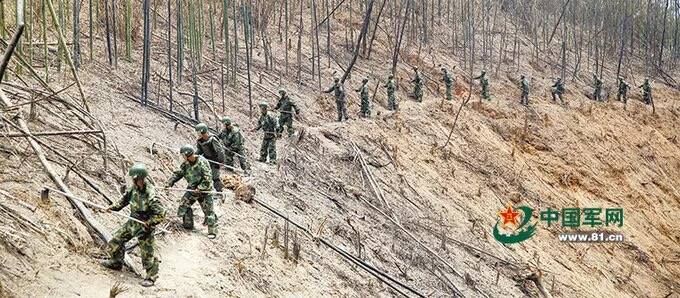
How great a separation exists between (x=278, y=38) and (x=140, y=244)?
14005mm

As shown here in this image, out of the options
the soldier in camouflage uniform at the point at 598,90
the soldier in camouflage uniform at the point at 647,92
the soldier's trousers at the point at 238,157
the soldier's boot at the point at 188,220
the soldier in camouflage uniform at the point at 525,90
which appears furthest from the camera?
the soldier in camouflage uniform at the point at 647,92

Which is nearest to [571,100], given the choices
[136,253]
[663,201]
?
[663,201]

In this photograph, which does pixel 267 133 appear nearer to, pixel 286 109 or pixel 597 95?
pixel 286 109

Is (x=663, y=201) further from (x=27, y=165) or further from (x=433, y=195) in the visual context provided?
(x=27, y=165)

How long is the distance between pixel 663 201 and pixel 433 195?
8.70 m

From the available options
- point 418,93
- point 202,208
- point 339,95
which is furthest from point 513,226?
point 202,208

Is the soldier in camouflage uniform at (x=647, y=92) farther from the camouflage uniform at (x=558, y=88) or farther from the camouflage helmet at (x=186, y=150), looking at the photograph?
the camouflage helmet at (x=186, y=150)

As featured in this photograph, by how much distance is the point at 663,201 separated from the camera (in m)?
16.6

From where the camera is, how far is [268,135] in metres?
9.22

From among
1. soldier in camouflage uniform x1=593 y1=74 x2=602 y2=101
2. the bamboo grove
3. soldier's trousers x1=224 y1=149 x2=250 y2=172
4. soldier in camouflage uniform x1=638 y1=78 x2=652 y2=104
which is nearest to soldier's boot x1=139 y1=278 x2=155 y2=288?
the bamboo grove

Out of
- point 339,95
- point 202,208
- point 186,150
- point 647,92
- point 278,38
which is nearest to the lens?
point 186,150

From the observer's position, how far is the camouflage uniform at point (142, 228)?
15.0ft

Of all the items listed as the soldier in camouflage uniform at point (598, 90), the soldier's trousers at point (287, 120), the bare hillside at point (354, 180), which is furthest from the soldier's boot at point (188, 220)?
the soldier in camouflage uniform at point (598, 90)

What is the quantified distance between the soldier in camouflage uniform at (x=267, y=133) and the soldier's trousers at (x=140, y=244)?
4.55 metres
